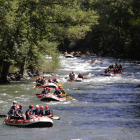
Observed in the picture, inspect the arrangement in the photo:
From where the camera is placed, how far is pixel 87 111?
19188 millimetres

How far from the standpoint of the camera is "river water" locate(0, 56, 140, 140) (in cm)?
1419

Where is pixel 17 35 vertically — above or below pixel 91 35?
below

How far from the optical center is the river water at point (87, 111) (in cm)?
1419

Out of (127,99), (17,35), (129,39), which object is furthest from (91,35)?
(127,99)

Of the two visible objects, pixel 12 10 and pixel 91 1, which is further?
pixel 91 1

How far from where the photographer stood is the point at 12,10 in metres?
27.9

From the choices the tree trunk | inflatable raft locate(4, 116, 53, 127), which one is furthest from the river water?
the tree trunk

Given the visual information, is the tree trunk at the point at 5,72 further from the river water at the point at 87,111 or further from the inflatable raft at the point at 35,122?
the inflatable raft at the point at 35,122

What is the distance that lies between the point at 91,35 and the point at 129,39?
19.1 m

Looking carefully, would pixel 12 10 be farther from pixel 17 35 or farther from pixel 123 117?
pixel 123 117

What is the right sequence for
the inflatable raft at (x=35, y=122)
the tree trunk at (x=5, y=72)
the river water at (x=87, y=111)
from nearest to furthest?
1. the river water at (x=87, y=111)
2. the inflatable raft at (x=35, y=122)
3. the tree trunk at (x=5, y=72)

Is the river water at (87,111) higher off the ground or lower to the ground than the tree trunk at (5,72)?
lower

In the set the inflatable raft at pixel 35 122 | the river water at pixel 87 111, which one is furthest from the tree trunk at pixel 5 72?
the inflatable raft at pixel 35 122

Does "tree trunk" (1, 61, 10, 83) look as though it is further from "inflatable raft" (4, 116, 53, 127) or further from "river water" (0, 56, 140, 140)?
"inflatable raft" (4, 116, 53, 127)
